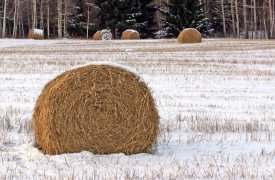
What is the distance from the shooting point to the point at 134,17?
207ft

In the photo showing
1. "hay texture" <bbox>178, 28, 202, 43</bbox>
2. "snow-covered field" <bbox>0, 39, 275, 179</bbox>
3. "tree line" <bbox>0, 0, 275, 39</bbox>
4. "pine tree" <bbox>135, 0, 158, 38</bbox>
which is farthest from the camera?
"pine tree" <bbox>135, 0, 158, 38</bbox>

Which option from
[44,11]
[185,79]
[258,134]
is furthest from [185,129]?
[44,11]

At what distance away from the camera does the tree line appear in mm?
59000

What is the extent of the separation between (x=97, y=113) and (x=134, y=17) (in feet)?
187

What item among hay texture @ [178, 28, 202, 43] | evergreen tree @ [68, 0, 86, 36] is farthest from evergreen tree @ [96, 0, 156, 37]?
hay texture @ [178, 28, 202, 43]

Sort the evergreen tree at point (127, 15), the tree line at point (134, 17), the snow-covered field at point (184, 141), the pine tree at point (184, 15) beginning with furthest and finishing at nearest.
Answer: the evergreen tree at point (127, 15)
the tree line at point (134, 17)
the pine tree at point (184, 15)
the snow-covered field at point (184, 141)

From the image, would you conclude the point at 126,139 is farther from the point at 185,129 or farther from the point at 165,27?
the point at 165,27

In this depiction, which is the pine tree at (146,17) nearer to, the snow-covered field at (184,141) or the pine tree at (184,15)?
the pine tree at (184,15)

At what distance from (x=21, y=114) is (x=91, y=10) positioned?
208ft

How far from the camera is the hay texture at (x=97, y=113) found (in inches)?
261

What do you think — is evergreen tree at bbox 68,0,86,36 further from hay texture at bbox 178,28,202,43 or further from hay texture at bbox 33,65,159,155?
hay texture at bbox 33,65,159,155

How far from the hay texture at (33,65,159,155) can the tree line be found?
52056mm

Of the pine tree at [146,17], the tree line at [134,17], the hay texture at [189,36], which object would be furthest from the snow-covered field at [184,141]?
the pine tree at [146,17]

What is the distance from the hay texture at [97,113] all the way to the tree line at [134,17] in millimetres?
52056
